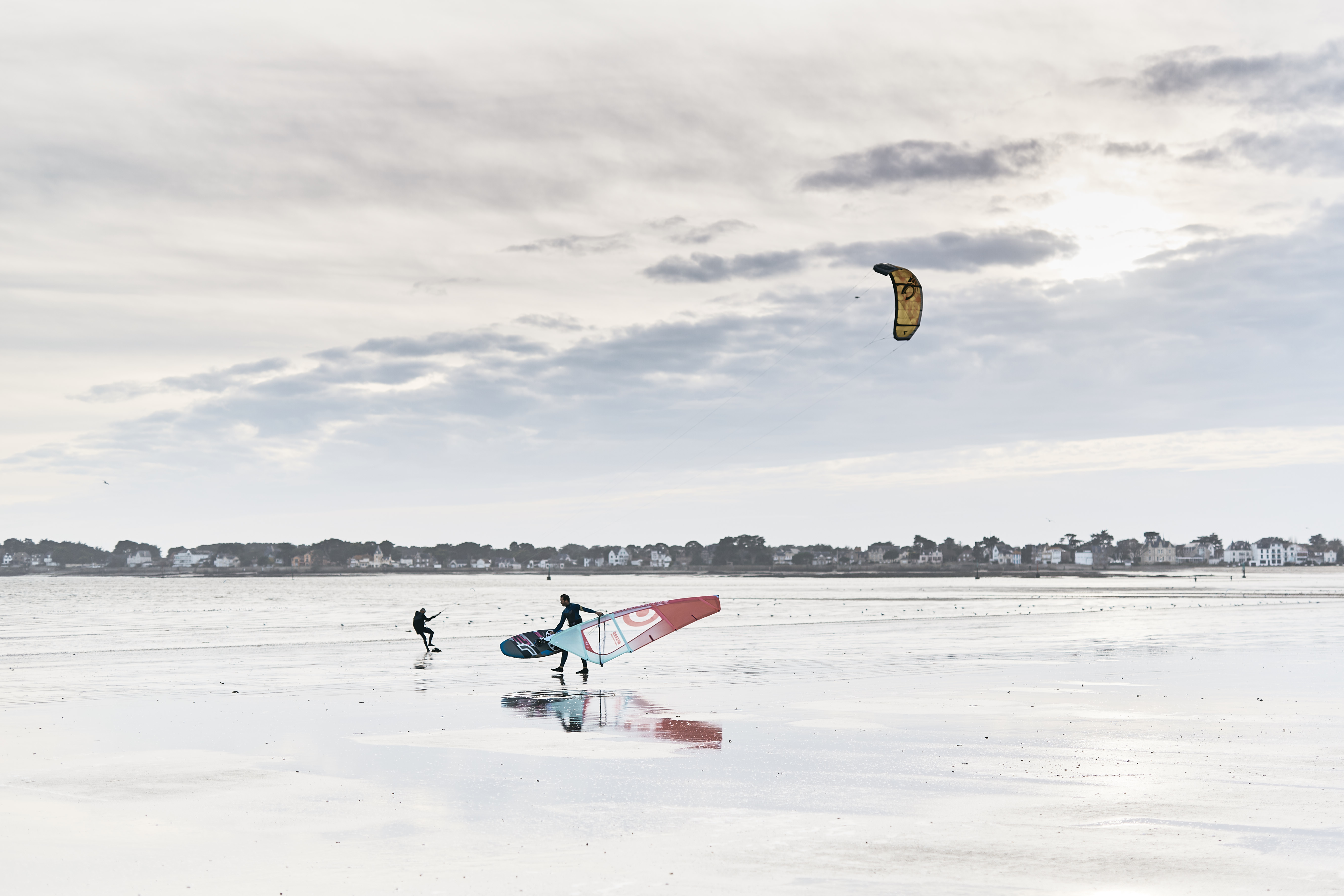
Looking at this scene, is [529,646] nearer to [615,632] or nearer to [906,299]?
[615,632]

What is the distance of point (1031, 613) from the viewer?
5347 centimetres

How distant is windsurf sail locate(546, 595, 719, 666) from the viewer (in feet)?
79.6

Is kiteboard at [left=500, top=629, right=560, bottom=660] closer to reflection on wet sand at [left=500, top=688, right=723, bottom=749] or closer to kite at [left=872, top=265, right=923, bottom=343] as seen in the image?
reflection on wet sand at [left=500, top=688, right=723, bottom=749]

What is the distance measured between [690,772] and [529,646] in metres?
15.0

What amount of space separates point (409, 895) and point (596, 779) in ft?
14.5

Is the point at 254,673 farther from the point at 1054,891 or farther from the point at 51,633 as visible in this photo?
the point at 51,633

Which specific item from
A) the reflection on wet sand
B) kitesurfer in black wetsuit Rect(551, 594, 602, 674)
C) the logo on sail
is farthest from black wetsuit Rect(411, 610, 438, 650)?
the reflection on wet sand

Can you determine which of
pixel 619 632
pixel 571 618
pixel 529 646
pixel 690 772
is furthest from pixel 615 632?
pixel 690 772

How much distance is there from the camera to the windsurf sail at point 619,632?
24.3m

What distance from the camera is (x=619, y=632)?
2453 centimetres

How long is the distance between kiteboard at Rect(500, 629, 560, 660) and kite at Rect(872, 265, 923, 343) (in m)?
12.1

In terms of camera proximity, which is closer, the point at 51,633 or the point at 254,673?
the point at 254,673

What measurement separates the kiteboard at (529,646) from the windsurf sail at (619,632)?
161 cm

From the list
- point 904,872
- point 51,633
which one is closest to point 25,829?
point 904,872
